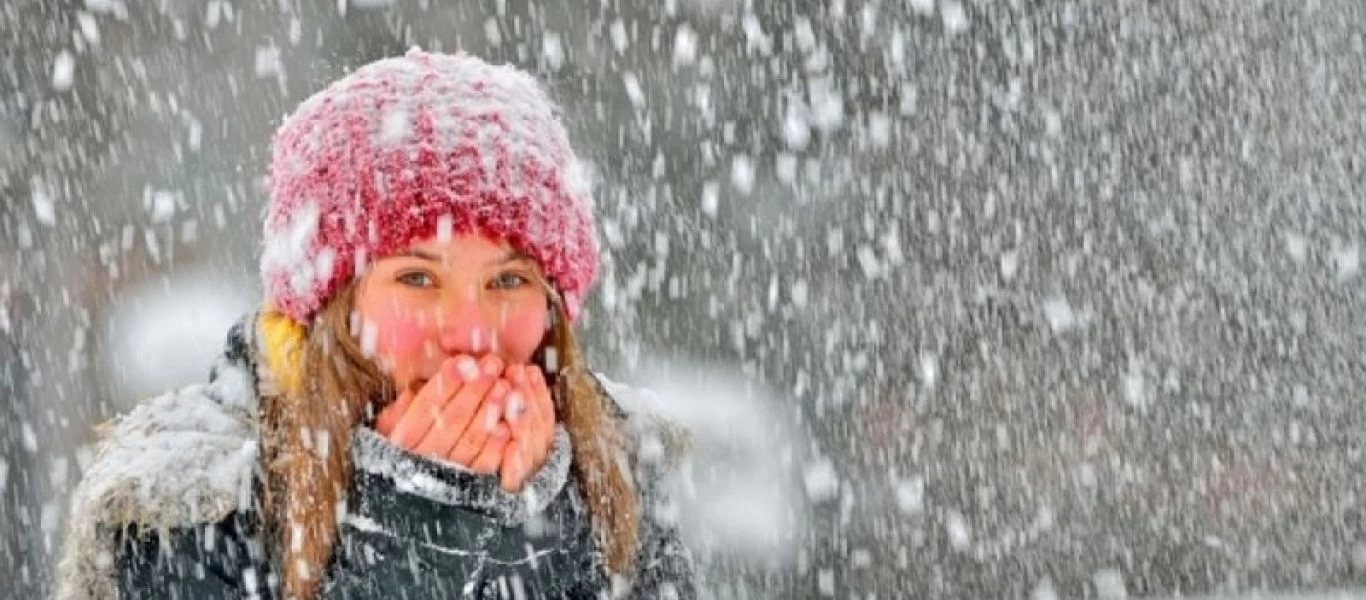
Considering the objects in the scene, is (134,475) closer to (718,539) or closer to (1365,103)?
(718,539)

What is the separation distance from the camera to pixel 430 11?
4422 millimetres

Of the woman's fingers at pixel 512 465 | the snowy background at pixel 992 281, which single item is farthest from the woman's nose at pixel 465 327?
the snowy background at pixel 992 281

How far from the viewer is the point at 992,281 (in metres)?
4.54

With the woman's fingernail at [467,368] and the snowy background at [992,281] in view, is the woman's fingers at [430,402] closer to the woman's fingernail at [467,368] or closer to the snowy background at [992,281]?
the woman's fingernail at [467,368]

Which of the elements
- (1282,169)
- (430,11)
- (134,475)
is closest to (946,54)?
(1282,169)

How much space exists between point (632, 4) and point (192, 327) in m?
1.67

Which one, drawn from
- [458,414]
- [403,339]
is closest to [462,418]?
[458,414]

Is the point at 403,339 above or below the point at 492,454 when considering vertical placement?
above

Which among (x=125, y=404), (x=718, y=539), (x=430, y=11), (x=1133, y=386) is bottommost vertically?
(x=718, y=539)

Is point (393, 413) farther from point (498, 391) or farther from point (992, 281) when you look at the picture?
point (992, 281)

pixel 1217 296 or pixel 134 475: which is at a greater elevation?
pixel 134 475

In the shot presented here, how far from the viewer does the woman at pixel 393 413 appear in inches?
56.9

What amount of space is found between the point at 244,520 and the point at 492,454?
0.28 meters

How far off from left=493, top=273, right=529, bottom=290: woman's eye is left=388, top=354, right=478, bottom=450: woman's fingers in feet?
0.47
